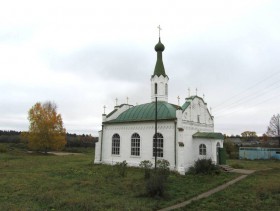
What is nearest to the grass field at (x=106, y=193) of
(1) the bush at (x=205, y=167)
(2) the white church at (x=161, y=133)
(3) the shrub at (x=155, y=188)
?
(3) the shrub at (x=155, y=188)

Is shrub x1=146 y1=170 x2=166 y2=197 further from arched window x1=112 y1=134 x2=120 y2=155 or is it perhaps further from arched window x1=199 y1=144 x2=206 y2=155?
arched window x1=112 y1=134 x2=120 y2=155

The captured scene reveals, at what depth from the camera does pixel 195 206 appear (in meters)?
10.4

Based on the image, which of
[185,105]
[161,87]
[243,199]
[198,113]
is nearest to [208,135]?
[198,113]

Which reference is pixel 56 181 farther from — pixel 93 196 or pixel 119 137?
pixel 119 137

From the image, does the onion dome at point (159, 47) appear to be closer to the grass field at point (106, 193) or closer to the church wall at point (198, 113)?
the church wall at point (198, 113)

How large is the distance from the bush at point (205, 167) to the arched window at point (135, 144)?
5.24 m

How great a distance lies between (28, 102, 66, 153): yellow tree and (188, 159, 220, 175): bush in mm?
26543

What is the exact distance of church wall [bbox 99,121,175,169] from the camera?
20.5 m

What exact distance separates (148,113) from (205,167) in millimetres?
6740

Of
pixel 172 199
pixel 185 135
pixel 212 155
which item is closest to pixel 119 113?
pixel 185 135

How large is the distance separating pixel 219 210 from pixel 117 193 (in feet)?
16.3

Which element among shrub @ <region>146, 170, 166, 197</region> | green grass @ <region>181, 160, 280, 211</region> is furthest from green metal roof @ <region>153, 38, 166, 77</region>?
shrub @ <region>146, 170, 166, 197</region>

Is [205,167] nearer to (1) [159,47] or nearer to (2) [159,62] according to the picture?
(2) [159,62]

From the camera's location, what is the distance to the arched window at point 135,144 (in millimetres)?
22484
